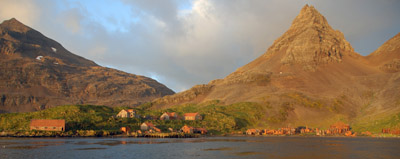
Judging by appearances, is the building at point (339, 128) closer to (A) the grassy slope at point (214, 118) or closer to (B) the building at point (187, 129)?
(A) the grassy slope at point (214, 118)

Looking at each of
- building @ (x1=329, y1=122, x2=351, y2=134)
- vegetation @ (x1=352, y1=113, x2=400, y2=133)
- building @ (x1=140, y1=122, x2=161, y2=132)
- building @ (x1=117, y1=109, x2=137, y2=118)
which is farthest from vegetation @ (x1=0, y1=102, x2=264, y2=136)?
vegetation @ (x1=352, y1=113, x2=400, y2=133)

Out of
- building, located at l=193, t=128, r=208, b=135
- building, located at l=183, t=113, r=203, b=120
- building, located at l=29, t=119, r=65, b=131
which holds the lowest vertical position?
building, located at l=193, t=128, r=208, b=135

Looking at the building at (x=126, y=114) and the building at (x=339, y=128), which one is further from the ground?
the building at (x=126, y=114)

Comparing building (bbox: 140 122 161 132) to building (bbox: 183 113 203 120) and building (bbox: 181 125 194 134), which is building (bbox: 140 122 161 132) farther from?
building (bbox: 183 113 203 120)

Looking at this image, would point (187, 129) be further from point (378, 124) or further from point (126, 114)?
point (378, 124)

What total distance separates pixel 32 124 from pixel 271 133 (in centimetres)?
8639

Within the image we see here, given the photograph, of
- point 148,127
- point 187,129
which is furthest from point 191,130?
point 148,127

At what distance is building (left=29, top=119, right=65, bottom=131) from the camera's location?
9494 centimetres

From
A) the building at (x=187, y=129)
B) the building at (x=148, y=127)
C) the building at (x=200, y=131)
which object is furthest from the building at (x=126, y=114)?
the building at (x=200, y=131)

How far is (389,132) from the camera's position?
122 metres

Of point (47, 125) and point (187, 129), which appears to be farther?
point (187, 129)

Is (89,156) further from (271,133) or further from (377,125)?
(377,125)

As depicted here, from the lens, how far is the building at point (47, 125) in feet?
311

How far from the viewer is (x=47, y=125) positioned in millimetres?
95000
